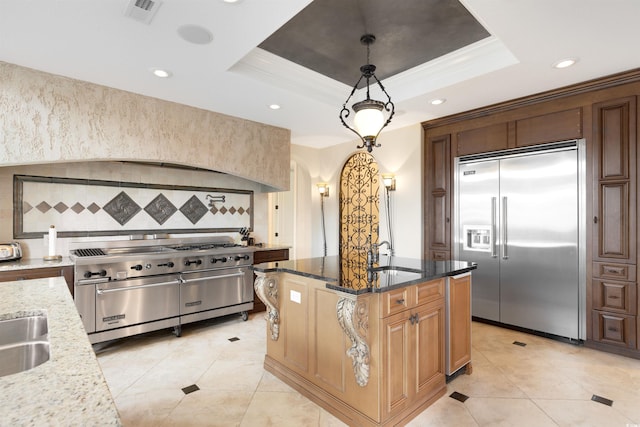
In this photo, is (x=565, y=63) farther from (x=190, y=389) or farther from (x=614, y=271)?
(x=190, y=389)

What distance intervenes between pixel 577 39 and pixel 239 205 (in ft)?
14.0

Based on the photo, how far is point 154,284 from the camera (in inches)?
140

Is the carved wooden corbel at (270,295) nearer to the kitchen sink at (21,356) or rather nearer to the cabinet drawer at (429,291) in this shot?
the cabinet drawer at (429,291)

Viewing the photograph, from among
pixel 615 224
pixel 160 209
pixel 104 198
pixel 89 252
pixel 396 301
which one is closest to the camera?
pixel 396 301

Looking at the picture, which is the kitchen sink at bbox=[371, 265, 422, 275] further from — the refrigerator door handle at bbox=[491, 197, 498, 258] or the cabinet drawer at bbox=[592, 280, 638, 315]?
the cabinet drawer at bbox=[592, 280, 638, 315]

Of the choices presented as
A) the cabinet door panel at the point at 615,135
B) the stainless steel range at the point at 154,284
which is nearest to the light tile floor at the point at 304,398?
→ the stainless steel range at the point at 154,284

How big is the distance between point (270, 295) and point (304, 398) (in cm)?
79

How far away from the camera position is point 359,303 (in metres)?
1.96

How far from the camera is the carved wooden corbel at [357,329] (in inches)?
76.7

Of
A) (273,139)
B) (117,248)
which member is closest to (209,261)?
(117,248)

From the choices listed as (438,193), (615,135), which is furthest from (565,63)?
(438,193)

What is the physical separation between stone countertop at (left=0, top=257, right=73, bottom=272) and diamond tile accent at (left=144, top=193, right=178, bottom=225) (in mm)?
1082

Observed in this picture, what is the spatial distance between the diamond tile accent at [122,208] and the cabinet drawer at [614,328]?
524cm

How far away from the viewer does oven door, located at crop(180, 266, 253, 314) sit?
379 cm
